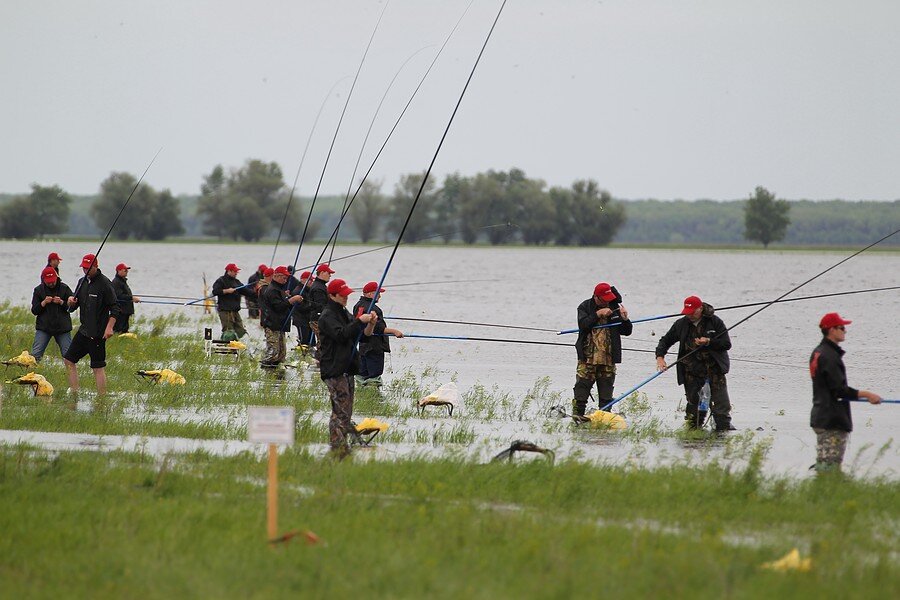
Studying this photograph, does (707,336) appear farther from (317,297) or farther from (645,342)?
(645,342)

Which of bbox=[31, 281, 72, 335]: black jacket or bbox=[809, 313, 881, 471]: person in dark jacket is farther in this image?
bbox=[31, 281, 72, 335]: black jacket

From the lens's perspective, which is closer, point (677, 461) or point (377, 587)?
point (377, 587)

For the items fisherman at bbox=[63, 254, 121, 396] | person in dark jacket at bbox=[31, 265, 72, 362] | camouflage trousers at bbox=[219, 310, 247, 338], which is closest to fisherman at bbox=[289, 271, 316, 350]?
camouflage trousers at bbox=[219, 310, 247, 338]

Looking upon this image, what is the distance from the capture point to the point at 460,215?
46406 mm

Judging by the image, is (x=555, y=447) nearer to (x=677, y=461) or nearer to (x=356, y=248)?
(x=677, y=461)

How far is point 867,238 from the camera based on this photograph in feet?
559

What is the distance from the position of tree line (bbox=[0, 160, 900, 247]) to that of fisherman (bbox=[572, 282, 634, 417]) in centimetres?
157

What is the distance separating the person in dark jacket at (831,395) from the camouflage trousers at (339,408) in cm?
418

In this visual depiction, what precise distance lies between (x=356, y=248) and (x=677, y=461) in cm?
10474

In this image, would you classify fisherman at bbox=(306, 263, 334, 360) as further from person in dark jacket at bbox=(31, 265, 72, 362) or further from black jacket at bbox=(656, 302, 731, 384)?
black jacket at bbox=(656, 302, 731, 384)

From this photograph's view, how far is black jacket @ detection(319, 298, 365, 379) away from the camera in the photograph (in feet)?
36.9

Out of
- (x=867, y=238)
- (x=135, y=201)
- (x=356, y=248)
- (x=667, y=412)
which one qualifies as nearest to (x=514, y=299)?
(x=667, y=412)

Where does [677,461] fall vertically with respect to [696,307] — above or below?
below

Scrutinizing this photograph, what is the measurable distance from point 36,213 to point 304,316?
106 meters
